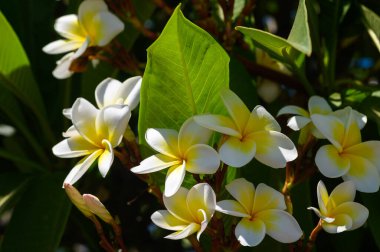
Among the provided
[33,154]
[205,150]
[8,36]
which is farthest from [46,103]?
[205,150]

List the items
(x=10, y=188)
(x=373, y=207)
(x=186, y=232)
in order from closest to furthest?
(x=186, y=232) → (x=373, y=207) → (x=10, y=188)

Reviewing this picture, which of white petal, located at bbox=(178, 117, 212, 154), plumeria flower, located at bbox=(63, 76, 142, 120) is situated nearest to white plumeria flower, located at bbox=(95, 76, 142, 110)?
plumeria flower, located at bbox=(63, 76, 142, 120)

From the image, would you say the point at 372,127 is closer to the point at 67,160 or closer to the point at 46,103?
the point at 67,160

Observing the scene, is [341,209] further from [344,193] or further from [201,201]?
[201,201]

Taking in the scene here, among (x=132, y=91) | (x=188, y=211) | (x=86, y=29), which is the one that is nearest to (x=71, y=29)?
(x=86, y=29)

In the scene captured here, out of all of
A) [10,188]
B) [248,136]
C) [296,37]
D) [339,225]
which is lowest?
[10,188]
